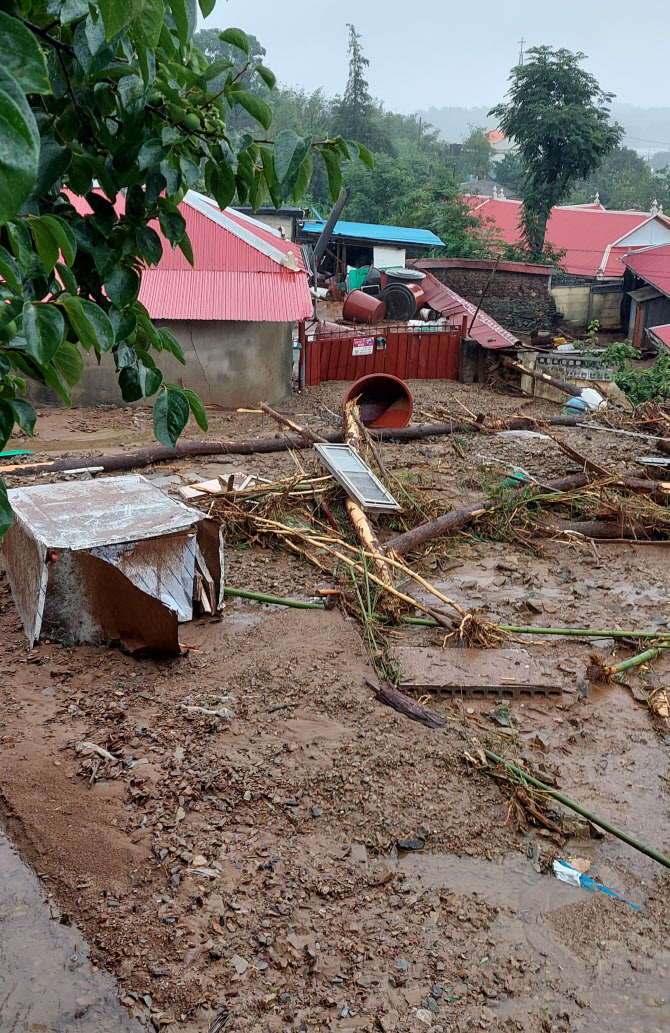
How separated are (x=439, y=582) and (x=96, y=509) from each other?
3.61 meters

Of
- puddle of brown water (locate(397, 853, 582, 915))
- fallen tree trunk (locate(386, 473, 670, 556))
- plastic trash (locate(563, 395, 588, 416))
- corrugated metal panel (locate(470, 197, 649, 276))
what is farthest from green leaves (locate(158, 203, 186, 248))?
corrugated metal panel (locate(470, 197, 649, 276))

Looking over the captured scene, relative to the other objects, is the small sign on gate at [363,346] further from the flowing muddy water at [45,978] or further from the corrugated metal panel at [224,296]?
the flowing muddy water at [45,978]

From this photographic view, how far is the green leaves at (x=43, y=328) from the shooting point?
51.7 inches

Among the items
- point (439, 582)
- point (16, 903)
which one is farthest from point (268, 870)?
point (439, 582)

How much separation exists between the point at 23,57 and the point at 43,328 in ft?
1.48

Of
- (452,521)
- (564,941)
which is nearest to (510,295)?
(452,521)

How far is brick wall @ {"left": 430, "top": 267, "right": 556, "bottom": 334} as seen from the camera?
25266 millimetres

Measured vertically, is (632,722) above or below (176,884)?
below

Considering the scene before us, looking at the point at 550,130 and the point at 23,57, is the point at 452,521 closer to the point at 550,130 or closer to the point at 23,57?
the point at 23,57

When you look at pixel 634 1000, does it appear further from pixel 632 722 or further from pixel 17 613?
pixel 17 613

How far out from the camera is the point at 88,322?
1.41 m

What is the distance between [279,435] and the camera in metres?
11.4

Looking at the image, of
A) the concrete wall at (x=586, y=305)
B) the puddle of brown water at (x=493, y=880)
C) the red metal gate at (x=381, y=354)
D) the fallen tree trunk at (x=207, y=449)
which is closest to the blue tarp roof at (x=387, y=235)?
the concrete wall at (x=586, y=305)

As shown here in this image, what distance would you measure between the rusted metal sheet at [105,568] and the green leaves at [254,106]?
3690 millimetres
